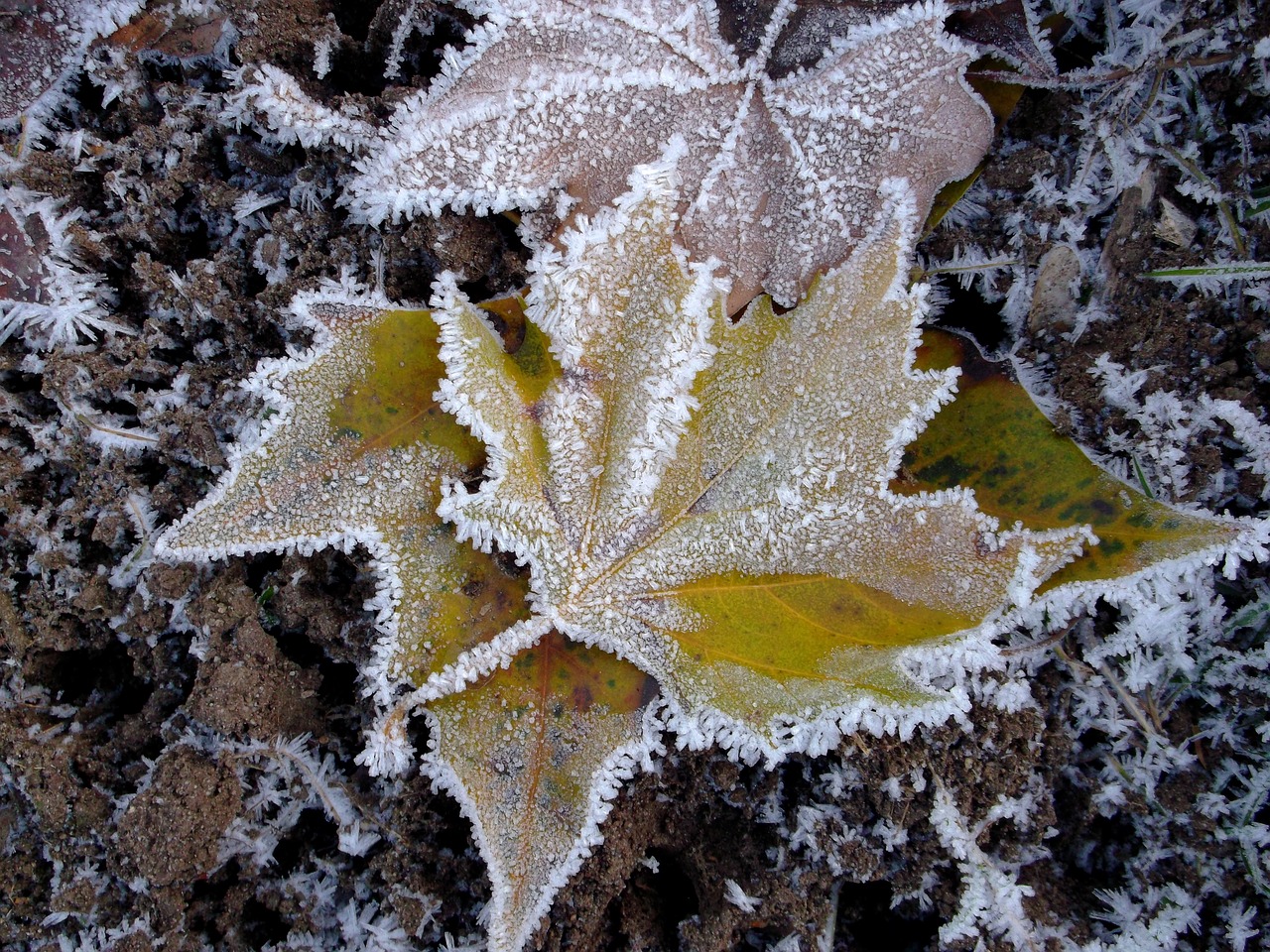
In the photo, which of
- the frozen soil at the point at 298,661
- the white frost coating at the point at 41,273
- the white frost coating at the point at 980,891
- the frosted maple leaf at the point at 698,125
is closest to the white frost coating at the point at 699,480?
the frosted maple leaf at the point at 698,125

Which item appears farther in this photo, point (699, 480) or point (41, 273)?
point (41, 273)

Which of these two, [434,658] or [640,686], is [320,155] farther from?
[640,686]

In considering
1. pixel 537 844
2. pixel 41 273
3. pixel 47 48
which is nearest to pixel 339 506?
pixel 537 844

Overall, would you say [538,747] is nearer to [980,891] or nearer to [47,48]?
[980,891]

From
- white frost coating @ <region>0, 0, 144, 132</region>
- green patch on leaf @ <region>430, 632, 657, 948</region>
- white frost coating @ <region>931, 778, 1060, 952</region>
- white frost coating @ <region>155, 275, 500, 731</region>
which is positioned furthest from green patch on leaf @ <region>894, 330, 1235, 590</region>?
white frost coating @ <region>0, 0, 144, 132</region>

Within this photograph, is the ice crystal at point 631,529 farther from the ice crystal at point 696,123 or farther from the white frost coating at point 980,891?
the white frost coating at point 980,891

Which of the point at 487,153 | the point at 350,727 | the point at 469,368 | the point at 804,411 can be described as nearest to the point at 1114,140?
the point at 804,411
